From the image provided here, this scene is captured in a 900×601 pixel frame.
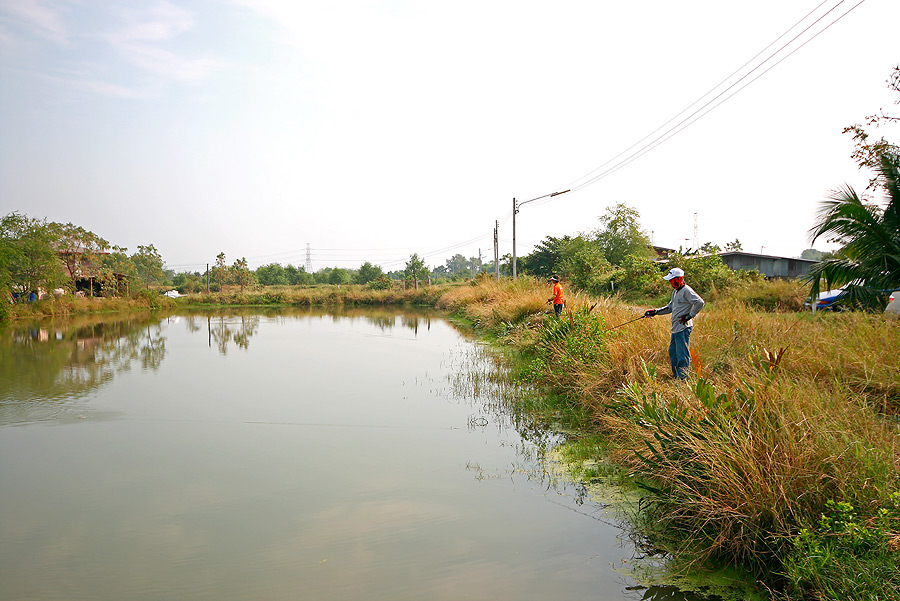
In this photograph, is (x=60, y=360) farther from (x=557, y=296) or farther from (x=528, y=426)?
(x=528, y=426)

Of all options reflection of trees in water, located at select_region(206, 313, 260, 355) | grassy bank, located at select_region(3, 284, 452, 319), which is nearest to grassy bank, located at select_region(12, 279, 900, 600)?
reflection of trees in water, located at select_region(206, 313, 260, 355)

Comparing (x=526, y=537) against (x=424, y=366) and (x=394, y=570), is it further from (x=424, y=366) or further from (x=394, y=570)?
(x=424, y=366)

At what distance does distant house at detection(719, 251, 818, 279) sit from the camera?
30.4m

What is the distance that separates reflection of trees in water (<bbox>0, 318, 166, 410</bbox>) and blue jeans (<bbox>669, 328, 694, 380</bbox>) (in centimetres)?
1072

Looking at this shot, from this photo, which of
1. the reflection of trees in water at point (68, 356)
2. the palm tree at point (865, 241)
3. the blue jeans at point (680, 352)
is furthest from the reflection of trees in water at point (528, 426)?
the reflection of trees in water at point (68, 356)

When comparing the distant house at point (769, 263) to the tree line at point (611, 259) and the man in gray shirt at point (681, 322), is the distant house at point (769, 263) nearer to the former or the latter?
the tree line at point (611, 259)

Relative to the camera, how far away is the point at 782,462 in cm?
373

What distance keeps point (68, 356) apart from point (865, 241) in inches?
760

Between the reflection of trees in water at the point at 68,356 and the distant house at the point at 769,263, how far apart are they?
29.2 metres

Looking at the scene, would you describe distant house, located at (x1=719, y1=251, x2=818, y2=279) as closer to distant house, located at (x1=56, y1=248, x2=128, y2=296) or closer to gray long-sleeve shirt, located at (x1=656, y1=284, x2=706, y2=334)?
gray long-sleeve shirt, located at (x1=656, y1=284, x2=706, y2=334)

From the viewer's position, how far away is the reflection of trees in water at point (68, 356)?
11.0 metres

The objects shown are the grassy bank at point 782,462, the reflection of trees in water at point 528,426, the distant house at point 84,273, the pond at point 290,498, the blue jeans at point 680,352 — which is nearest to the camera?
the grassy bank at point 782,462

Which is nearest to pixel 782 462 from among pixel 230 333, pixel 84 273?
pixel 230 333


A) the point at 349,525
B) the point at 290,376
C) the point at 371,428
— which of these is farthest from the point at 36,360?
the point at 349,525
